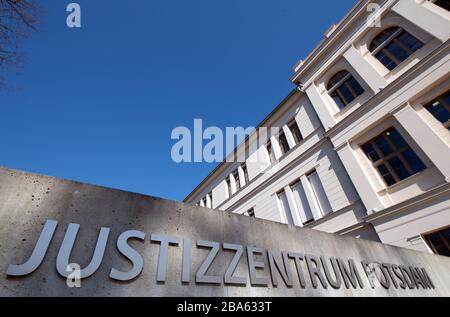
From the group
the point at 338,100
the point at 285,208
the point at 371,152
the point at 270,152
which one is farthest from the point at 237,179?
the point at 371,152

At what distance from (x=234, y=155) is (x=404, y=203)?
1110 cm

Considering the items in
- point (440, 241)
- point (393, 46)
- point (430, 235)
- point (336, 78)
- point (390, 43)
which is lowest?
point (440, 241)

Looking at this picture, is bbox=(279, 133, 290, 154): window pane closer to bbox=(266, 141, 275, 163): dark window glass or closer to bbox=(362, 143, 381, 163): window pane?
bbox=(266, 141, 275, 163): dark window glass

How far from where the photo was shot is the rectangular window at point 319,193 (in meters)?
10.0

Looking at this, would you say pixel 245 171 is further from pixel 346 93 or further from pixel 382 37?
pixel 382 37

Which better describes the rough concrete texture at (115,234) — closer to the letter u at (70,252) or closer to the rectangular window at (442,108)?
the letter u at (70,252)

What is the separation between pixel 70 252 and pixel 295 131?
41.9ft

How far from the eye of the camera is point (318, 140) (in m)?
11.0

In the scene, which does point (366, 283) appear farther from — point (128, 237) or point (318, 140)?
point (318, 140)

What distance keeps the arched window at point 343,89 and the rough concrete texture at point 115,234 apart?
32.0 feet

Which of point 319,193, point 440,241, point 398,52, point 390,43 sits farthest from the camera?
point 319,193

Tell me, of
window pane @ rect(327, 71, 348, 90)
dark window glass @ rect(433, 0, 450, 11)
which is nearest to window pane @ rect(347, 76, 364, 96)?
window pane @ rect(327, 71, 348, 90)

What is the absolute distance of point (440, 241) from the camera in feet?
21.6
